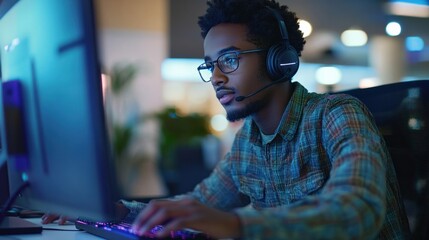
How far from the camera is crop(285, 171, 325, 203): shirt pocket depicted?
1128 millimetres

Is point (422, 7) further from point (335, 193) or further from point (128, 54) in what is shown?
point (128, 54)

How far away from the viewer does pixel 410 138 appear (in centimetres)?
121

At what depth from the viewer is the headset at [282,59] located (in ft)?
3.90

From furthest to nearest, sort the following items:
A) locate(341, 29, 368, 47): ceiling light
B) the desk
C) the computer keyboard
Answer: locate(341, 29, 368, 47): ceiling light → the desk → the computer keyboard

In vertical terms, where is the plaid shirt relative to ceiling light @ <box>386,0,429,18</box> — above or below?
below

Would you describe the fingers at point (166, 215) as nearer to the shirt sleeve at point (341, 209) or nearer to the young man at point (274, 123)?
the shirt sleeve at point (341, 209)

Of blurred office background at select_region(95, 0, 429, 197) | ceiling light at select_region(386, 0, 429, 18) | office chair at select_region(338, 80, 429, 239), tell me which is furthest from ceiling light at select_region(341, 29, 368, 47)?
office chair at select_region(338, 80, 429, 239)

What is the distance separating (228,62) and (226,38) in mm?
60

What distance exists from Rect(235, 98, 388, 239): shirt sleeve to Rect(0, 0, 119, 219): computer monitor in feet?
0.70

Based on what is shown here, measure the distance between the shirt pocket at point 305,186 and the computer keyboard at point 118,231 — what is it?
31 centimetres

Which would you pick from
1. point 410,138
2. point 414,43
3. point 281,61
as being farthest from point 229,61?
point 414,43

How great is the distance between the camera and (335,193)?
2.40 ft

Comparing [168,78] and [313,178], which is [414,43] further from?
[168,78]

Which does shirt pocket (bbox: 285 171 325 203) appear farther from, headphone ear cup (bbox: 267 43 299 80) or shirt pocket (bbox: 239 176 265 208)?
headphone ear cup (bbox: 267 43 299 80)
